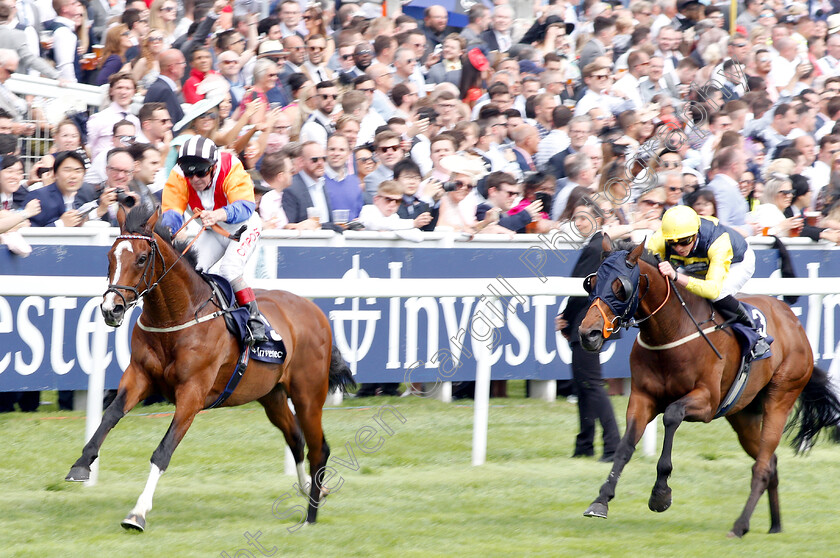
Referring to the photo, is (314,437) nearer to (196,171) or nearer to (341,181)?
(196,171)

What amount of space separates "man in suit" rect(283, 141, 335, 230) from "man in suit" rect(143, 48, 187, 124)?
118 cm

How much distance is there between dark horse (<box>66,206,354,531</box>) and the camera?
4.88 meters

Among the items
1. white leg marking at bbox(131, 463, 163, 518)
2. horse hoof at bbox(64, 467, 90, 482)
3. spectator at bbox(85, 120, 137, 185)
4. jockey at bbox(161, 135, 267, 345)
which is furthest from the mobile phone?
horse hoof at bbox(64, 467, 90, 482)

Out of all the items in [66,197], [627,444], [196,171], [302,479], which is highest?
[196,171]

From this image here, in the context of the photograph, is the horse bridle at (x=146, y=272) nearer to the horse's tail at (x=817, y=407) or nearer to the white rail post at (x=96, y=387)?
the white rail post at (x=96, y=387)

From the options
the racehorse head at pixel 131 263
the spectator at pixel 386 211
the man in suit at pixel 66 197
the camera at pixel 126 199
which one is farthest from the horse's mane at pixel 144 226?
the spectator at pixel 386 211

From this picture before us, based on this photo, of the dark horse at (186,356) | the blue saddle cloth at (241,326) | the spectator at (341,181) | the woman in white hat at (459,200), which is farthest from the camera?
the woman in white hat at (459,200)

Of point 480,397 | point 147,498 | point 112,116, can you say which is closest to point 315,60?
point 112,116

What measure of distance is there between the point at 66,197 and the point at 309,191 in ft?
5.58

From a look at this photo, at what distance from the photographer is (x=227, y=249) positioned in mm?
5758

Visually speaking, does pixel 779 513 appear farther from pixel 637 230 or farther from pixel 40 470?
pixel 40 470

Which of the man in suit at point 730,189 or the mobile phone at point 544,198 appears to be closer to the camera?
the mobile phone at point 544,198

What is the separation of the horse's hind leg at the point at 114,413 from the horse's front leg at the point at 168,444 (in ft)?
0.58

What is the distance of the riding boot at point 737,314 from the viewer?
19.0ft
